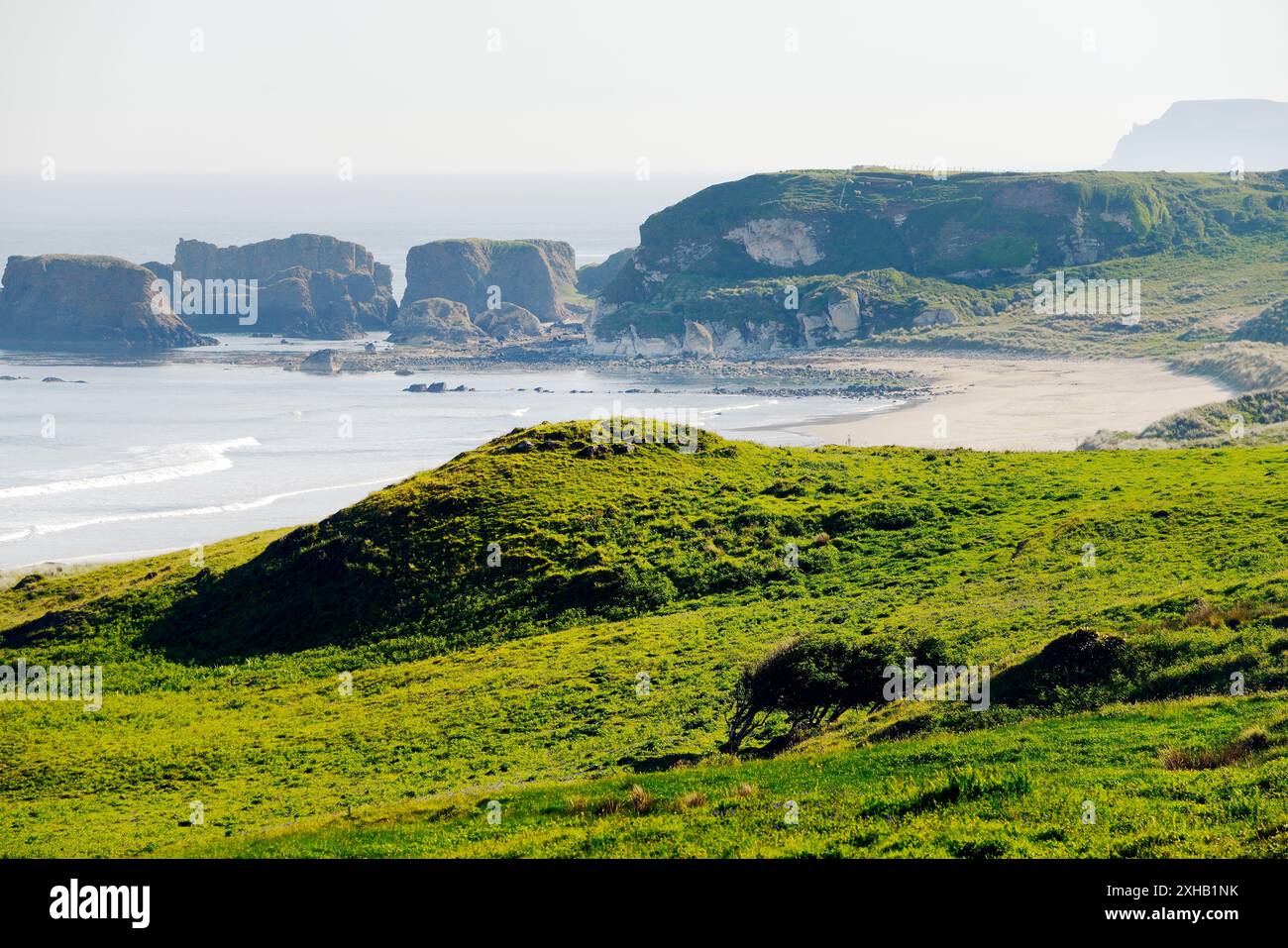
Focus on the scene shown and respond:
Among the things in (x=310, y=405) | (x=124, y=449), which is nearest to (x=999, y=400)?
(x=310, y=405)

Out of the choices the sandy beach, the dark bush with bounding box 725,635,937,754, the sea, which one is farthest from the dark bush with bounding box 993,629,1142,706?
the sandy beach

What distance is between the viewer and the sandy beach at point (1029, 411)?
144 meters

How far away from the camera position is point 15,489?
413 ft

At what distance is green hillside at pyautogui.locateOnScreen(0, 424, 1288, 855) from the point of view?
24.5 metres

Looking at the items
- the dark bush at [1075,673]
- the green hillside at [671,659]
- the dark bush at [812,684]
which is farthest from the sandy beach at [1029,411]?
the dark bush at [1075,673]

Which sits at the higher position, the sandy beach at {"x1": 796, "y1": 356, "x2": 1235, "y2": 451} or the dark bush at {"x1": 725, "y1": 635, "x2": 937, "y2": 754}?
the sandy beach at {"x1": 796, "y1": 356, "x2": 1235, "y2": 451}

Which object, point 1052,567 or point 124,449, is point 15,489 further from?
point 1052,567

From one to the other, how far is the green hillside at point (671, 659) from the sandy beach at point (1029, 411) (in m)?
63.9

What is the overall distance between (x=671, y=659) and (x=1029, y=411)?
126 meters

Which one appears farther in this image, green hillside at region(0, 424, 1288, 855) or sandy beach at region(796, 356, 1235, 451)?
sandy beach at region(796, 356, 1235, 451)

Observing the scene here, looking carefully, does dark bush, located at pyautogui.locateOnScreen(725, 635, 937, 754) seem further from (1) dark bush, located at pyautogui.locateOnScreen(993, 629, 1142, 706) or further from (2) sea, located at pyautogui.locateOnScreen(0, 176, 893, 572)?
(2) sea, located at pyautogui.locateOnScreen(0, 176, 893, 572)

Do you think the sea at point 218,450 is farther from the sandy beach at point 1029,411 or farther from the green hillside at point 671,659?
the green hillside at point 671,659

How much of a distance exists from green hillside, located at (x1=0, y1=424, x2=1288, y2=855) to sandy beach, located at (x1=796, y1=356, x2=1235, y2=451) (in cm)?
6387
